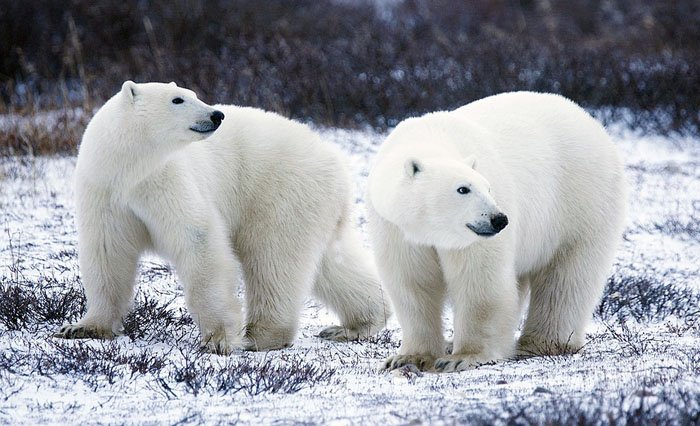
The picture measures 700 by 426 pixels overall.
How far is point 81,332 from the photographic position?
4.23 meters

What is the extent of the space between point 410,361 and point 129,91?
1.56m

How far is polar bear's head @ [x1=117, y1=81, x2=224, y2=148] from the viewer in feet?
13.4

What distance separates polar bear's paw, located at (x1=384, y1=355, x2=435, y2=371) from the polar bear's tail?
0.90 metres

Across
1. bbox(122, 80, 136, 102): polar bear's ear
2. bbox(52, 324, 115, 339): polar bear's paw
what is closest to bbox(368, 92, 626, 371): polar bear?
bbox(122, 80, 136, 102): polar bear's ear

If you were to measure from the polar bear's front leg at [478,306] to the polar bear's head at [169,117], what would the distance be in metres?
1.12

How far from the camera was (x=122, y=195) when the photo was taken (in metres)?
4.12

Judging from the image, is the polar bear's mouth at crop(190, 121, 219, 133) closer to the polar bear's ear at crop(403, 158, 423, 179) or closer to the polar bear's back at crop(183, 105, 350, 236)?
the polar bear's back at crop(183, 105, 350, 236)

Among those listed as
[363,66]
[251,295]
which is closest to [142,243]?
[251,295]

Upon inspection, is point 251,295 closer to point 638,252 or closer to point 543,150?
point 543,150

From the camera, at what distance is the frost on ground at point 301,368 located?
289 cm

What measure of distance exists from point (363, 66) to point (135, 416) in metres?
7.49

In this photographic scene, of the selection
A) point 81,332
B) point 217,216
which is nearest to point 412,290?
point 217,216

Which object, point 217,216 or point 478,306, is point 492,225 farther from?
point 217,216

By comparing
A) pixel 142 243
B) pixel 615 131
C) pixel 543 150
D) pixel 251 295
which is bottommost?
pixel 615 131
